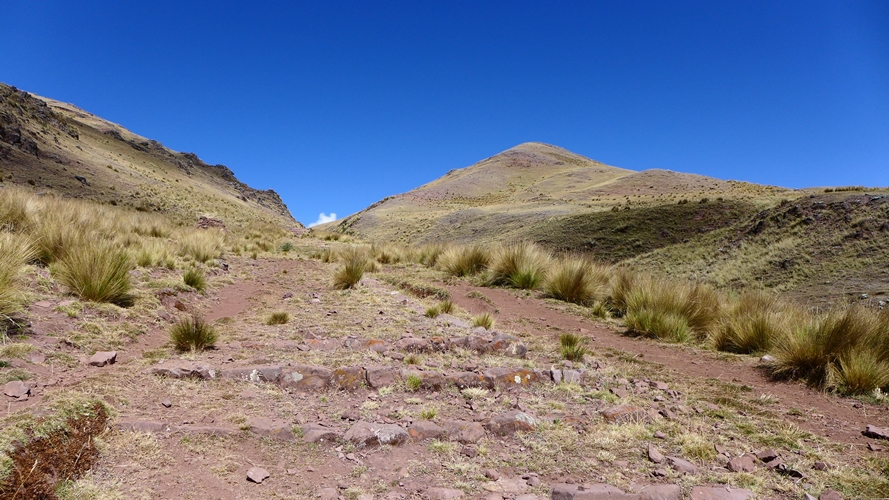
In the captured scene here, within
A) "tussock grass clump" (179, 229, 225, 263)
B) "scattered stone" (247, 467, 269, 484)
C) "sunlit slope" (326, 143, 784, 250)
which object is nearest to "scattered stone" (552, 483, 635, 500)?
"scattered stone" (247, 467, 269, 484)

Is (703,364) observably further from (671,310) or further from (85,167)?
(85,167)

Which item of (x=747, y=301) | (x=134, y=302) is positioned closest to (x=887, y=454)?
(x=747, y=301)

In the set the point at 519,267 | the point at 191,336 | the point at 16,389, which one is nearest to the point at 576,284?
the point at 519,267

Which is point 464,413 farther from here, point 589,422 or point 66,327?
point 66,327

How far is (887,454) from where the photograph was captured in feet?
11.1

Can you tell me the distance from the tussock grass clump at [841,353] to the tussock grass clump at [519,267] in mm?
6137

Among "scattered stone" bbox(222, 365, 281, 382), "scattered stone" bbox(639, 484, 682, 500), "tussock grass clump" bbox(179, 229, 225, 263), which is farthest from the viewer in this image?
"tussock grass clump" bbox(179, 229, 225, 263)

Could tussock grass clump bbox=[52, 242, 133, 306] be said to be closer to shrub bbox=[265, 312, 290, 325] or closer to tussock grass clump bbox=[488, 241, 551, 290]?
shrub bbox=[265, 312, 290, 325]

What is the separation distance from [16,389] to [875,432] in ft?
22.3

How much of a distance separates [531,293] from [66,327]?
8.80 meters

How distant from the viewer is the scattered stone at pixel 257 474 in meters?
2.71

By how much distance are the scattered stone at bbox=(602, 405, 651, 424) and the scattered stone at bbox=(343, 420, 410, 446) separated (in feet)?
6.03

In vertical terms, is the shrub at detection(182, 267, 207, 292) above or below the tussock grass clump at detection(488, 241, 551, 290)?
below

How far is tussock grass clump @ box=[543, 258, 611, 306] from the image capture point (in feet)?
33.3
